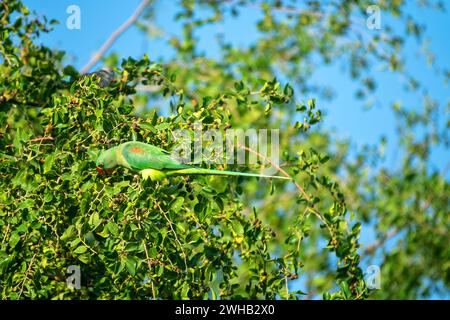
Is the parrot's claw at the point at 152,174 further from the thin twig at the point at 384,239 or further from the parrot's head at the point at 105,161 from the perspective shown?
the thin twig at the point at 384,239

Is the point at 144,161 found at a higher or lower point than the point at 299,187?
lower

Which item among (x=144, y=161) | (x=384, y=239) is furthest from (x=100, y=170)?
(x=384, y=239)

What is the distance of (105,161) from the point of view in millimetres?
3424

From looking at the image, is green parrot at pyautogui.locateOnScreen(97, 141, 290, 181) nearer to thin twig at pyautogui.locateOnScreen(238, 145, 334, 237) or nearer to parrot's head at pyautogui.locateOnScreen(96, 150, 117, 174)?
parrot's head at pyautogui.locateOnScreen(96, 150, 117, 174)

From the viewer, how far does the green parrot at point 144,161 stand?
3.39m

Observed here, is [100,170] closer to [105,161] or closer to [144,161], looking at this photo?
[105,161]

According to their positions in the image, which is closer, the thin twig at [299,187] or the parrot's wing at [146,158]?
the parrot's wing at [146,158]

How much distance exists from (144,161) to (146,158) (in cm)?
2

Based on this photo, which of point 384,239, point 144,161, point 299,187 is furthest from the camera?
point 384,239

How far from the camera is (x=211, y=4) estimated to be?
7434mm

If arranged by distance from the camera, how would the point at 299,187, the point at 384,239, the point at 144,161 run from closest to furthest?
the point at 144,161, the point at 299,187, the point at 384,239

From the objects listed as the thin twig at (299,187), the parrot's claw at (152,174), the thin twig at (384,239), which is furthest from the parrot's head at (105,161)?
the thin twig at (384,239)

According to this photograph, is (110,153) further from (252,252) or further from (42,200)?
(252,252)
